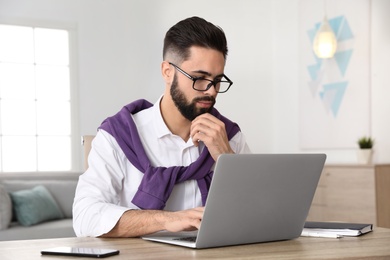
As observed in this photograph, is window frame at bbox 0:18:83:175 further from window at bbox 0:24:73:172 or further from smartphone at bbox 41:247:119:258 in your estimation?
smartphone at bbox 41:247:119:258

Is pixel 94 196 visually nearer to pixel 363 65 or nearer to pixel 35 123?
pixel 363 65

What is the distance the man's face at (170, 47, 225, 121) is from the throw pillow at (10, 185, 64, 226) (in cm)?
344

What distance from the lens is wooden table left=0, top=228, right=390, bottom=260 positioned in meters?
1.48

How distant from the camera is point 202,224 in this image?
5.02 ft

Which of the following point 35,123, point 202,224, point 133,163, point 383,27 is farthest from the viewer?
point 35,123

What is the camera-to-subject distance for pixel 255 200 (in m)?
1.61

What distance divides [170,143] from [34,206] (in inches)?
131

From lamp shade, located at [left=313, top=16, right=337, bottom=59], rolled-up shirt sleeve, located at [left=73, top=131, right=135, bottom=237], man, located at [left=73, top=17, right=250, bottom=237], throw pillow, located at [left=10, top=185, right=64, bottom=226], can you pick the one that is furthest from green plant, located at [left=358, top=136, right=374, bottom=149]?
rolled-up shirt sleeve, located at [left=73, top=131, right=135, bottom=237]

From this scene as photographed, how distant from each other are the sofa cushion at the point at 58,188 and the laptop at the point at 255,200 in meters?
4.10

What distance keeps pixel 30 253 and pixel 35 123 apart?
5.61 m

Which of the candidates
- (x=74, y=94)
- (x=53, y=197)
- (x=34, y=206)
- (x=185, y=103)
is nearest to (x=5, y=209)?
(x=34, y=206)

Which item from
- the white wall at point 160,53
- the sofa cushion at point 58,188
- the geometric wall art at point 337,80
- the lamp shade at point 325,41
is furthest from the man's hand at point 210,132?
the white wall at point 160,53

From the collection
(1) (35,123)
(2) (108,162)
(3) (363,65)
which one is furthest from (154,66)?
(2) (108,162)

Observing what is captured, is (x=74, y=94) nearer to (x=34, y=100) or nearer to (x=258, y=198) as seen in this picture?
(x=34, y=100)
